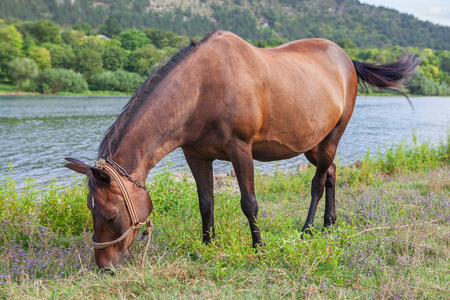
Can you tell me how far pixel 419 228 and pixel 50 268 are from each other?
3.88 meters

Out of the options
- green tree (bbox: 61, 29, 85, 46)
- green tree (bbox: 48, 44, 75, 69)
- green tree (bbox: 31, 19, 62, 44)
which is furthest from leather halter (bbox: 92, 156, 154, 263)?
green tree (bbox: 61, 29, 85, 46)

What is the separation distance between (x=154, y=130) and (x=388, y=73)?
14.0 ft

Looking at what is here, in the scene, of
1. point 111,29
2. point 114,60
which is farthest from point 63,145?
point 111,29

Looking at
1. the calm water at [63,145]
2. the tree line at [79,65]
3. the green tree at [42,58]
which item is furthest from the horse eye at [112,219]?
the green tree at [42,58]

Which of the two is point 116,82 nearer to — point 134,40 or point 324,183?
point 134,40

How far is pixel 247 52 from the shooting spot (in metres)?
3.62

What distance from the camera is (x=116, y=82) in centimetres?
6919

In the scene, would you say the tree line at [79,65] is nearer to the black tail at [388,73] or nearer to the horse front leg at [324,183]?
the black tail at [388,73]

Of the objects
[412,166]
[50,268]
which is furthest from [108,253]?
[412,166]

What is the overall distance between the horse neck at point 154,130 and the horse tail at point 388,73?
354 cm

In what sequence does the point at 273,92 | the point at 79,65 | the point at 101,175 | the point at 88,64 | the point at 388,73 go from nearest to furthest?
1. the point at 101,175
2. the point at 273,92
3. the point at 388,73
4. the point at 88,64
5. the point at 79,65

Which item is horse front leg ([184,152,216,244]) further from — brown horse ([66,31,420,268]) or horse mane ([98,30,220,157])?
horse mane ([98,30,220,157])

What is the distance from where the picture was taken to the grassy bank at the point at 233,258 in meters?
2.95

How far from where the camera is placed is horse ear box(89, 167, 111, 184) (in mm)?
2613
